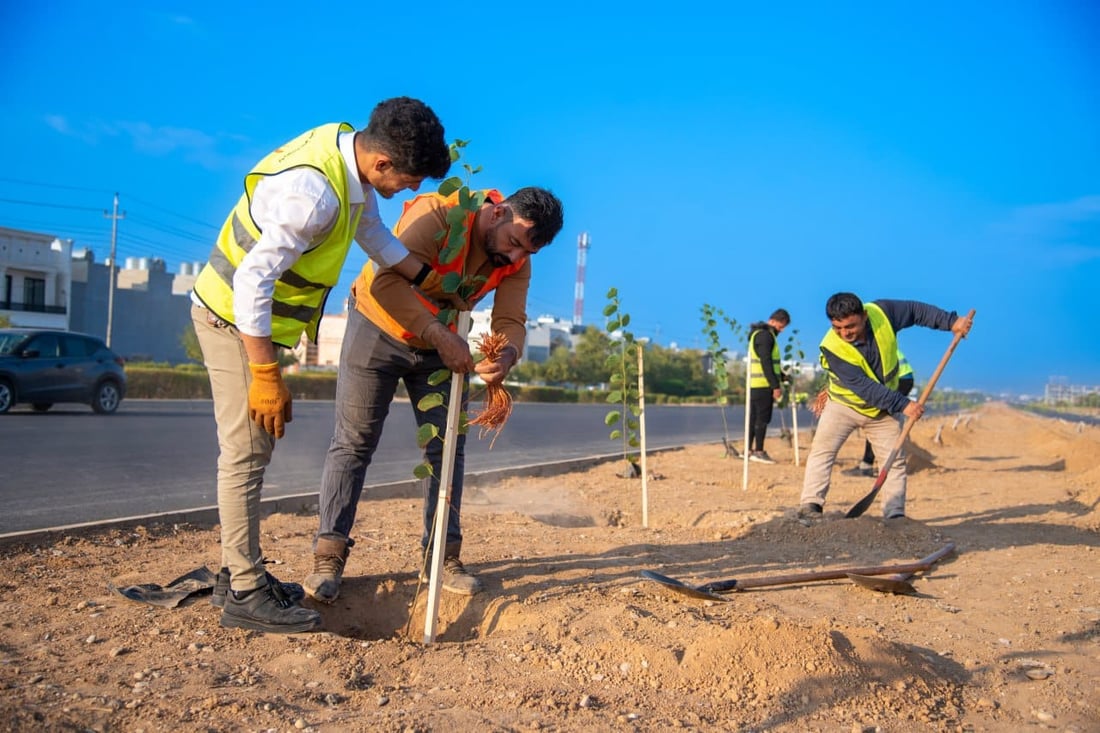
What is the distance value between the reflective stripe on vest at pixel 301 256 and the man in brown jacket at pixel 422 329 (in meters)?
0.42

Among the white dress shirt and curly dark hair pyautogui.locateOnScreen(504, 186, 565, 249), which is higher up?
curly dark hair pyautogui.locateOnScreen(504, 186, 565, 249)

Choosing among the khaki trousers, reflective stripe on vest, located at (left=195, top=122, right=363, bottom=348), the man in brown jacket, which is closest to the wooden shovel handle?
the man in brown jacket

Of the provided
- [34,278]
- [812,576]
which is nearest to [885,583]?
[812,576]

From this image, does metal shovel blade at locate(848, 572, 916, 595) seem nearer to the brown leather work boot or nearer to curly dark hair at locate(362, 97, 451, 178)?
the brown leather work boot

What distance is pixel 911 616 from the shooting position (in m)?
3.73

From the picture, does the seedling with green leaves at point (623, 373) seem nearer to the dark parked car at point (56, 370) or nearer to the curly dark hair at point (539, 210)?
the curly dark hair at point (539, 210)

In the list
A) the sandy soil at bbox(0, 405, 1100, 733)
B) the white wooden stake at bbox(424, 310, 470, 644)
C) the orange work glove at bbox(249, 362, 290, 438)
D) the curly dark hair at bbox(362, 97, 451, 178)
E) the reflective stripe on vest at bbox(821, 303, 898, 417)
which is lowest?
the sandy soil at bbox(0, 405, 1100, 733)

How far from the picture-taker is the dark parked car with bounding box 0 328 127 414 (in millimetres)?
13867

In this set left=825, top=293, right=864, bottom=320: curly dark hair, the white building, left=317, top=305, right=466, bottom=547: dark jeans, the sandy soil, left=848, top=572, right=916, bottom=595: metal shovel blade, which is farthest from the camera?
the white building

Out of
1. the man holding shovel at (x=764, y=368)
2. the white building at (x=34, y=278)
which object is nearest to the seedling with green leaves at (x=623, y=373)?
the man holding shovel at (x=764, y=368)

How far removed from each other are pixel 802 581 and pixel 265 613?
8.32 ft

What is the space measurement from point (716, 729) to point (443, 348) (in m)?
1.68

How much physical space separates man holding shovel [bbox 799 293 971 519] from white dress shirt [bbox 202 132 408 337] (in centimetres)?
425

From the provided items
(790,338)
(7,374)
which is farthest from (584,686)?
(7,374)
